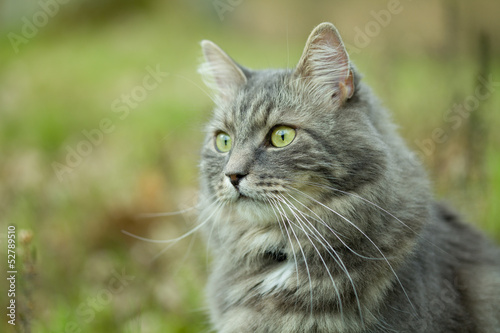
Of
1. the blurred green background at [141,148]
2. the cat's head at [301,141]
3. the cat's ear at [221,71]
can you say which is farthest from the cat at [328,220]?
the blurred green background at [141,148]

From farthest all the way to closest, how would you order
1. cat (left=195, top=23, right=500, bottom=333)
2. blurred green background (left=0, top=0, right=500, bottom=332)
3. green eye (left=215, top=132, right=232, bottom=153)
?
blurred green background (left=0, top=0, right=500, bottom=332)
green eye (left=215, top=132, right=232, bottom=153)
cat (left=195, top=23, right=500, bottom=333)

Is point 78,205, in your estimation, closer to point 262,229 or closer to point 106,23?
point 262,229

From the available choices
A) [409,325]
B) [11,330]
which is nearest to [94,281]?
[11,330]

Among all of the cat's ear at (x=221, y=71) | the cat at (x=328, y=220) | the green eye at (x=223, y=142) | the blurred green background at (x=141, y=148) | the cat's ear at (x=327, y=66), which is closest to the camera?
the cat at (x=328, y=220)

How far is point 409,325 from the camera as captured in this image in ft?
6.93

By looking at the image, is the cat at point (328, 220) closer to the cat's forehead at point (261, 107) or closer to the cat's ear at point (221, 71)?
the cat's forehead at point (261, 107)

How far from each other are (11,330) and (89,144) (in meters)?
2.75

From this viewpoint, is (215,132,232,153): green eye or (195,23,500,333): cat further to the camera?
(215,132,232,153): green eye

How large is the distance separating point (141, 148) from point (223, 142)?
11.3 feet

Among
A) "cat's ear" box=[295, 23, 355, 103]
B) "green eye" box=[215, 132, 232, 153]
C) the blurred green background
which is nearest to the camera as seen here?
"cat's ear" box=[295, 23, 355, 103]

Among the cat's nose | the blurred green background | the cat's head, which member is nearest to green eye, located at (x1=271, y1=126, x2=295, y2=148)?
the cat's head

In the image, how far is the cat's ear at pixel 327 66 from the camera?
225 cm

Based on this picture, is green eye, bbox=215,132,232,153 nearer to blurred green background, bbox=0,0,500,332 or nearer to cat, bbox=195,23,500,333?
cat, bbox=195,23,500,333

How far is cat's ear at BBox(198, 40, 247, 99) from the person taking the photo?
2705mm
